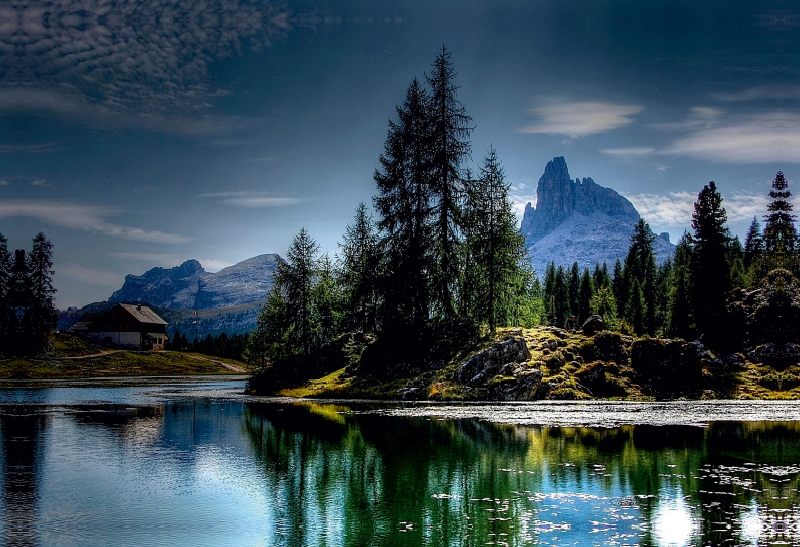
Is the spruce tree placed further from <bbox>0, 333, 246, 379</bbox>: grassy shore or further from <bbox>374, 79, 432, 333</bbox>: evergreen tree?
<bbox>374, 79, 432, 333</bbox>: evergreen tree

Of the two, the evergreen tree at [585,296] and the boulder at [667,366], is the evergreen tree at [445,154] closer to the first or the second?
the boulder at [667,366]

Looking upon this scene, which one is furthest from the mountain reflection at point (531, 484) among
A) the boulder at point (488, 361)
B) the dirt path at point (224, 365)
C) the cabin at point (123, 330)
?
the cabin at point (123, 330)

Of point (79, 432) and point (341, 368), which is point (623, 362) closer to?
point (341, 368)

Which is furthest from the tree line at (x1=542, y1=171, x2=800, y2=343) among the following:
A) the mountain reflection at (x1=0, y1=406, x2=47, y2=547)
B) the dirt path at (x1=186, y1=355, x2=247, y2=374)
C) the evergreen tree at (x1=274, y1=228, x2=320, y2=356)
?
the dirt path at (x1=186, y1=355, x2=247, y2=374)

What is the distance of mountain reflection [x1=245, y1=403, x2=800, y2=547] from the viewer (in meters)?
17.3

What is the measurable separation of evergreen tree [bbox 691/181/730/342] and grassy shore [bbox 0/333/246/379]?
349ft

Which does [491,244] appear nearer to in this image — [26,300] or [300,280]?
[300,280]

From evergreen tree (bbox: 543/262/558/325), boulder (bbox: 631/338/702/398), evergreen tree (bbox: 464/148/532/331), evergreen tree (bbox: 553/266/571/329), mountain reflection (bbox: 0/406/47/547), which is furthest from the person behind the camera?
evergreen tree (bbox: 543/262/558/325)

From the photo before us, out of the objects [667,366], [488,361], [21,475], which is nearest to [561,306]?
[667,366]

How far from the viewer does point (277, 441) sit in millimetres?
34938

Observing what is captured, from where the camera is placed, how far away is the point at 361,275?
76.5 meters

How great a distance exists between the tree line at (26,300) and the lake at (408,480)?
9680cm

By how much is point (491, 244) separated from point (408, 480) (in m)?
49.4

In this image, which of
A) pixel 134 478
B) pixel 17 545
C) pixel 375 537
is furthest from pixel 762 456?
pixel 17 545
